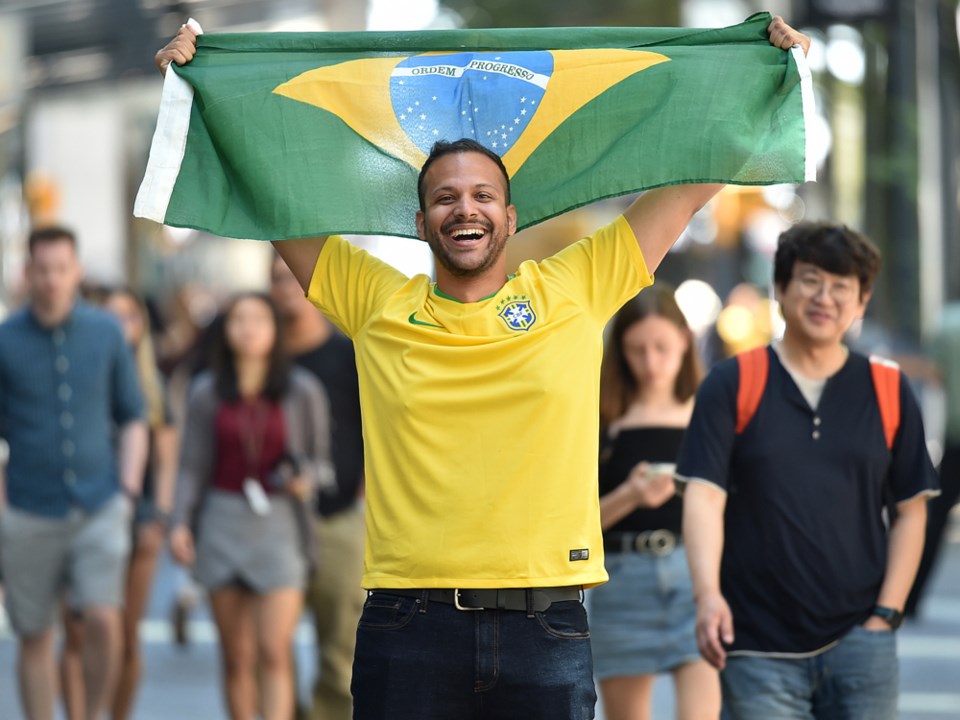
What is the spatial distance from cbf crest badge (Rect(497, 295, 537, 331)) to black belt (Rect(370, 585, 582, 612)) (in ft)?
2.05

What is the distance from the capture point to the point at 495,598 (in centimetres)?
444

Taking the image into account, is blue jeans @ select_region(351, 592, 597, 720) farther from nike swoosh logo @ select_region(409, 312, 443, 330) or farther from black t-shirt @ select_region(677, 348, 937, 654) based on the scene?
black t-shirt @ select_region(677, 348, 937, 654)

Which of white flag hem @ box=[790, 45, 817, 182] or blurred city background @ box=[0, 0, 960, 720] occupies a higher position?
blurred city background @ box=[0, 0, 960, 720]

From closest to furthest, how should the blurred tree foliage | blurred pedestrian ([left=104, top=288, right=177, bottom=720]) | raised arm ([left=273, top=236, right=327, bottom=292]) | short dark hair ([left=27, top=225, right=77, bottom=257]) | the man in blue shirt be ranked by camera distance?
raised arm ([left=273, top=236, right=327, bottom=292]) < the man in blue shirt < short dark hair ([left=27, top=225, right=77, bottom=257]) < blurred pedestrian ([left=104, top=288, right=177, bottom=720]) < the blurred tree foliage

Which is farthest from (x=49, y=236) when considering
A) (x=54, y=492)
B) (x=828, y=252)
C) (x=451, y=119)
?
(x=828, y=252)

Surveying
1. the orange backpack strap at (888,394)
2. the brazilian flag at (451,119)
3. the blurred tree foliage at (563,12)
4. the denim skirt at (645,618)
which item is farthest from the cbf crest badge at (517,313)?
the blurred tree foliage at (563,12)

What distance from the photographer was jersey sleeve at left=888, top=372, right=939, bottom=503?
561 cm

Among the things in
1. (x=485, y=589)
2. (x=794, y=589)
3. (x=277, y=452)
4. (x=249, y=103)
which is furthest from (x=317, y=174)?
(x=277, y=452)

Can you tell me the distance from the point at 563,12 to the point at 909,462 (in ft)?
98.0

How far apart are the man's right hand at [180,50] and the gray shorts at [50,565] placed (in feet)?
12.5

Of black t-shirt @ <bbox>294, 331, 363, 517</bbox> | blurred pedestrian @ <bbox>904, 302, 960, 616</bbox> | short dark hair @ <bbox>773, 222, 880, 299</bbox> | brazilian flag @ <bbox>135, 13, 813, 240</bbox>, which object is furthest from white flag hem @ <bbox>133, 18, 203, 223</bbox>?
blurred pedestrian @ <bbox>904, 302, 960, 616</bbox>

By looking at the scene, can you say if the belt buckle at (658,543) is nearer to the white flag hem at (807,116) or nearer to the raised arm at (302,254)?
the white flag hem at (807,116)

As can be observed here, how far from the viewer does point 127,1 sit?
79.7 feet

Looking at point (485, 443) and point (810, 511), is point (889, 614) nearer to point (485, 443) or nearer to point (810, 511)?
point (810, 511)
